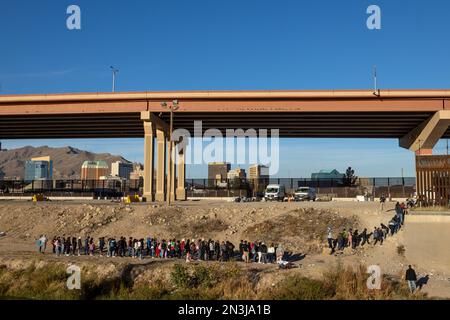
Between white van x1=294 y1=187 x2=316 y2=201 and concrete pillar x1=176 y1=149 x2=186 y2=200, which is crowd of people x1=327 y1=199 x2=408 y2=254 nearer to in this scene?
white van x1=294 y1=187 x2=316 y2=201

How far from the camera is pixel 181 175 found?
180ft

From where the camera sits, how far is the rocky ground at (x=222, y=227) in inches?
960

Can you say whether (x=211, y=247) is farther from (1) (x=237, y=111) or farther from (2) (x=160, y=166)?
(2) (x=160, y=166)

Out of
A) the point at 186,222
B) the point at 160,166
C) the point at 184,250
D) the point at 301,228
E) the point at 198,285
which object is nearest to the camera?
the point at 198,285

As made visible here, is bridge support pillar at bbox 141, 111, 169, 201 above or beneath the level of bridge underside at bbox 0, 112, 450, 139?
beneath

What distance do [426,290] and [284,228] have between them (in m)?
12.2

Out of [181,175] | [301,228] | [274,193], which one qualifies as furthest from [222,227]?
[181,175]

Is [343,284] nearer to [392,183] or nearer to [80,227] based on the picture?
[80,227]

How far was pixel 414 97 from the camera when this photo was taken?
46.0 m

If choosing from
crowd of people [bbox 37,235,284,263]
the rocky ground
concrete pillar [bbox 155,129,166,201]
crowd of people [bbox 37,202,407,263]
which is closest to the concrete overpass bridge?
concrete pillar [bbox 155,129,166,201]

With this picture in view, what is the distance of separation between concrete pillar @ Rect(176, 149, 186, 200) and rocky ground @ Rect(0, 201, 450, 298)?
1640 cm

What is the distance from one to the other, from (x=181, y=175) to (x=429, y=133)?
29775mm

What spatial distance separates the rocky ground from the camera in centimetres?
2439
